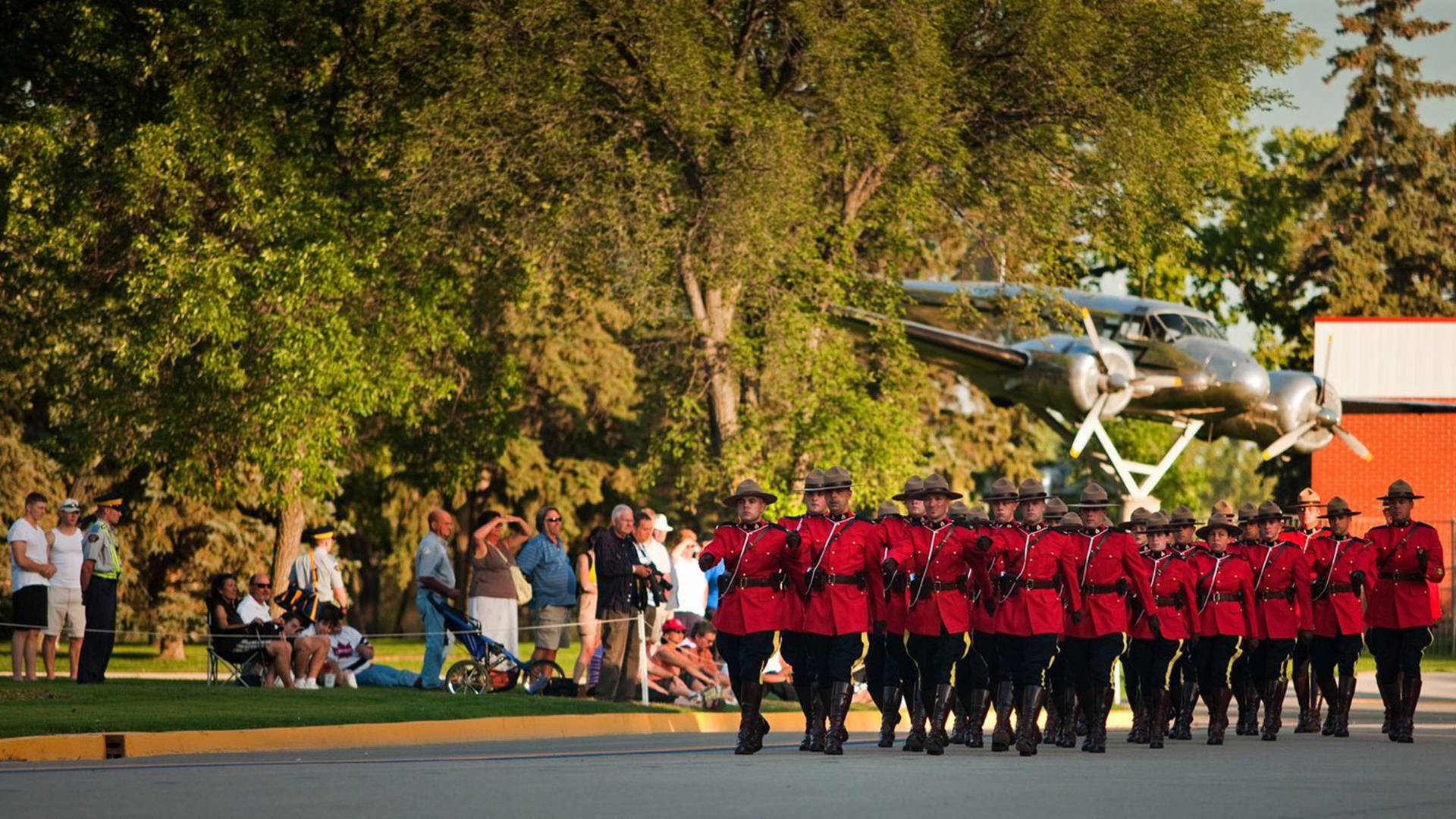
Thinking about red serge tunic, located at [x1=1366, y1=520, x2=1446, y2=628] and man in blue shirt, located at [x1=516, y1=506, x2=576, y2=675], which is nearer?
red serge tunic, located at [x1=1366, y1=520, x2=1446, y2=628]

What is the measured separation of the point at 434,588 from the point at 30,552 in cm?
374

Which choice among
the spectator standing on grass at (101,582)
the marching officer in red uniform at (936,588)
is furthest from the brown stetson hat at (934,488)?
the spectator standing on grass at (101,582)

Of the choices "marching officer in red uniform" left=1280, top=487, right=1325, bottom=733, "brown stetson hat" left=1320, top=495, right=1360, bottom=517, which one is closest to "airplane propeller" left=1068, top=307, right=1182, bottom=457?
"marching officer in red uniform" left=1280, top=487, right=1325, bottom=733

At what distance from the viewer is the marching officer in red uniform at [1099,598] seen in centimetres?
1515

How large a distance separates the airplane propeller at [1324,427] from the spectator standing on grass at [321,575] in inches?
887

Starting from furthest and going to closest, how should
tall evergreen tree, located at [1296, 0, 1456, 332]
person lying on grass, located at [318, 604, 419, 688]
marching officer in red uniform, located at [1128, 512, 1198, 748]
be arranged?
tall evergreen tree, located at [1296, 0, 1456, 332] < person lying on grass, located at [318, 604, 419, 688] < marching officer in red uniform, located at [1128, 512, 1198, 748]

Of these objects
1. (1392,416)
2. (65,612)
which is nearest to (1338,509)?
(65,612)

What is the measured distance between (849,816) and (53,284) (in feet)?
77.7

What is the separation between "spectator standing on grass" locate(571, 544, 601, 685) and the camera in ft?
64.5

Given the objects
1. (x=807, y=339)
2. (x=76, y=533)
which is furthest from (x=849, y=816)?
(x=807, y=339)

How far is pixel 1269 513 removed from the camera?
17.5m

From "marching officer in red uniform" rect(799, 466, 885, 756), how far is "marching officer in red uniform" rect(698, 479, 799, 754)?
0.64 ft

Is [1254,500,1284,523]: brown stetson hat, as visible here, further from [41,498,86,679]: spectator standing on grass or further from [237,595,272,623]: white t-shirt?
[41,498,86,679]: spectator standing on grass

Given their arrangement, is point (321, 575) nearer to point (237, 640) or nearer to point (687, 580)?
point (237, 640)
